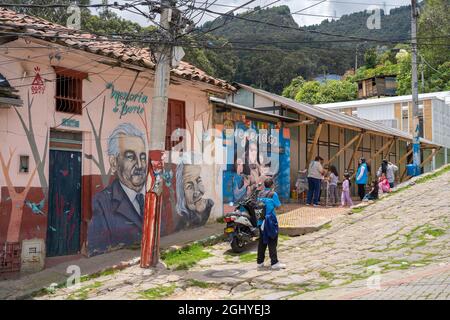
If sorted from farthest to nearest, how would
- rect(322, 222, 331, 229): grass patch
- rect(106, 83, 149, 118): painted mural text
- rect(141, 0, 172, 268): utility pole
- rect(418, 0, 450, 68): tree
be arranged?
rect(418, 0, 450, 68): tree < rect(322, 222, 331, 229): grass patch < rect(106, 83, 149, 118): painted mural text < rect(141, 0, 172, 268): utility pole

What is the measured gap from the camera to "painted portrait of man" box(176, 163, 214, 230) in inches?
463

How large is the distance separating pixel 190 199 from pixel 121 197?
7.15 ft

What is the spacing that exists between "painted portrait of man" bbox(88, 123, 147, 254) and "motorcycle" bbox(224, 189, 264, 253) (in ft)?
6.87

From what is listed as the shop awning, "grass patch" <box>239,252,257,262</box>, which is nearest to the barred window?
the shop awning

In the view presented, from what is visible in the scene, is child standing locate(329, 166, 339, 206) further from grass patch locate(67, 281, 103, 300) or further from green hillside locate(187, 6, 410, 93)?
grass patch locate(67, 281, 103, 300)

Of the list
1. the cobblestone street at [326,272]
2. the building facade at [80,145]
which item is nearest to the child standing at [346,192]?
the cobblestone street at [326,272]

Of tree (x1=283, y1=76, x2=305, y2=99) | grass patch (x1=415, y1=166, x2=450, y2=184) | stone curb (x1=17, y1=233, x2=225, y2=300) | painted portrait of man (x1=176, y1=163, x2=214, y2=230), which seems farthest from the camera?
tree (x1=283, y1=76, x2=305, y2=99)

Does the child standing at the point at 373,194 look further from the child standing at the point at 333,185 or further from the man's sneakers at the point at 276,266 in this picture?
the man's sneakers at the point at 276,266

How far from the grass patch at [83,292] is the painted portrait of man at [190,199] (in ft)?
12.8

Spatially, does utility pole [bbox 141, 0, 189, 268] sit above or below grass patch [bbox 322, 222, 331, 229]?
above

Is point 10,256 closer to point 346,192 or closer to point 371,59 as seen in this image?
point 346,192

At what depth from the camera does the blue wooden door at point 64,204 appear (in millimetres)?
9227

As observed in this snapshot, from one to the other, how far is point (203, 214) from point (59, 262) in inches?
163
